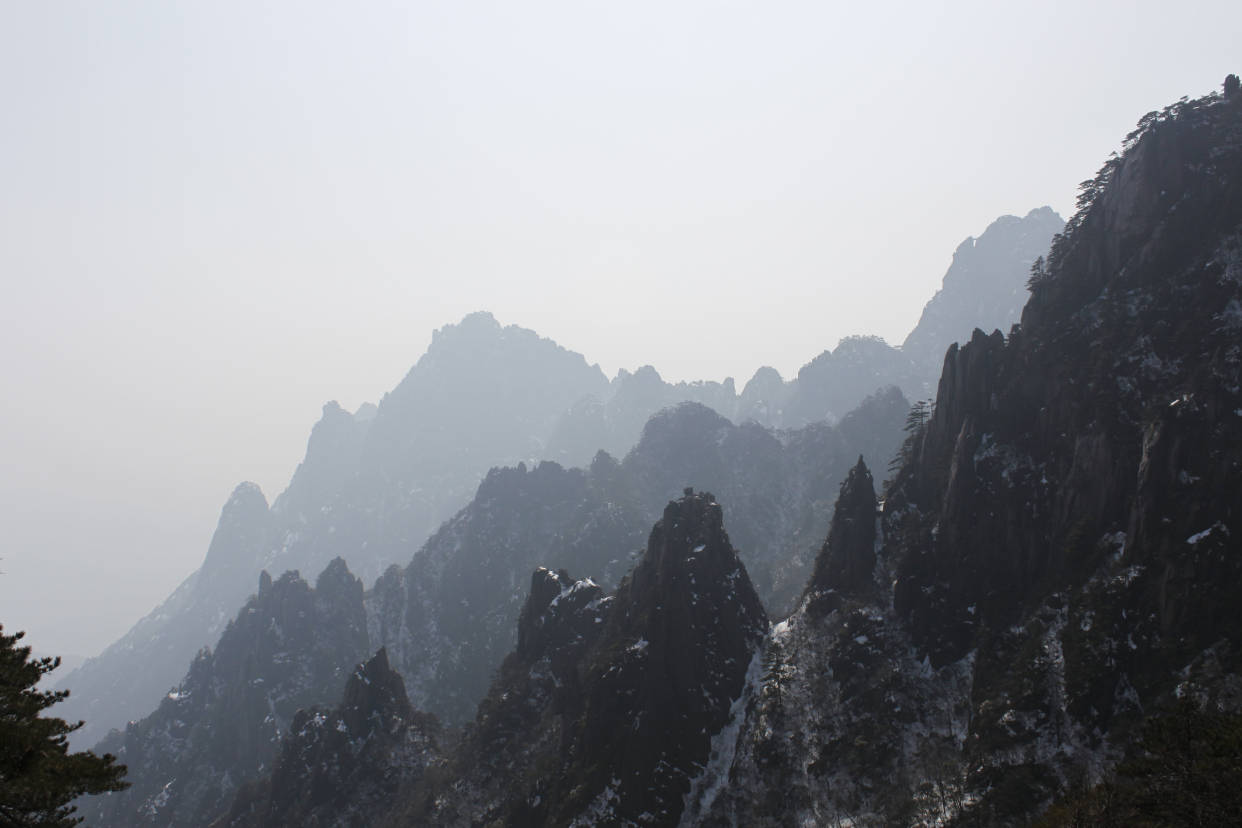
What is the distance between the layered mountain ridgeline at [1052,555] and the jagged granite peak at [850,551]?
0.55m

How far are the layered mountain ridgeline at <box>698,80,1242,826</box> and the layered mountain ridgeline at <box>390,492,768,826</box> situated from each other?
8483 millimetres

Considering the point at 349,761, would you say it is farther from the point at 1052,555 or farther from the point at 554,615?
the point at 1052,555

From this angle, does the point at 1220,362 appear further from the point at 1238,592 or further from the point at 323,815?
the point at 323,815

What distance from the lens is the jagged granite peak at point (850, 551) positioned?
125375mm

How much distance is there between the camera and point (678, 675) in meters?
121

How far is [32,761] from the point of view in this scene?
26797mm

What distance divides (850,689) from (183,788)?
596 feet

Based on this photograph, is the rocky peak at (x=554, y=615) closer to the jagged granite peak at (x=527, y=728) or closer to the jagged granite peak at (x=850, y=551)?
the jagged granite peak at (x=527, y=728)

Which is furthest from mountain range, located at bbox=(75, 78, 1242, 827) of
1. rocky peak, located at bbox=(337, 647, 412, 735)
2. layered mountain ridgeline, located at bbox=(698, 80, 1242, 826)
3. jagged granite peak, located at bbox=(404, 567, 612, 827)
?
rocky peak, located at bbox=(337, 647, 412, 735)

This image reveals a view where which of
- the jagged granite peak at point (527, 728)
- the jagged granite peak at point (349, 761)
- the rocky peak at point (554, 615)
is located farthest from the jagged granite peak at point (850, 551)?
the jagged granite peak at point (349, 761)

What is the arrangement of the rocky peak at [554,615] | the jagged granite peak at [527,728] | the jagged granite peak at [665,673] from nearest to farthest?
the jagged granite peak at [665,673] → the jagged granite peak at [527,728] → the rocky peak at [554,615]

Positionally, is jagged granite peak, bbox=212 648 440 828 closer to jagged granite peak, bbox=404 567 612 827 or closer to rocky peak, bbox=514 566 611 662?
jagged granite peak, bbox=404 567 612 827

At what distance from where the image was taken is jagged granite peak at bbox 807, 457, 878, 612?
125375 mm

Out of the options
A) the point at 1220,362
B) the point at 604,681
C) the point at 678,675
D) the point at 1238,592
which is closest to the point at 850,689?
the point at 678,675
